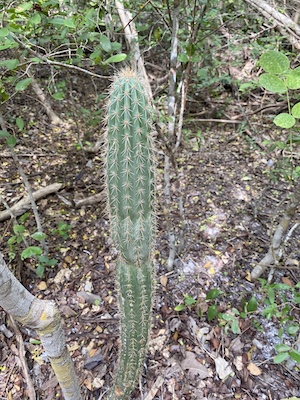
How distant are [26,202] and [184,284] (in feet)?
4.51

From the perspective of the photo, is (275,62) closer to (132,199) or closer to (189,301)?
(132,199)

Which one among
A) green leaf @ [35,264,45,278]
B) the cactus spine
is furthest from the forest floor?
the cactus spine

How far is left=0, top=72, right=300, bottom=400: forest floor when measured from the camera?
1610 mm

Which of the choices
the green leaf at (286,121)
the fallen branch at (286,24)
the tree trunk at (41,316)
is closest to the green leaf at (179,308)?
the tree trunk at (41,316)

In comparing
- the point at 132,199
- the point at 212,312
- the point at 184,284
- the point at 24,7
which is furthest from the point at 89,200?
the point at 24,7

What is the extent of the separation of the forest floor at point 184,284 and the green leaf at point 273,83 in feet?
3.33

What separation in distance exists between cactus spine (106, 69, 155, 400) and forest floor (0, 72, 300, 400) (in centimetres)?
41

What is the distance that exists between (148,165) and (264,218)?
5.09 feet

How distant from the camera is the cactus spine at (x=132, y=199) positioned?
109 centimetres

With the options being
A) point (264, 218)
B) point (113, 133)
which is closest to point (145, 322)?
point (113, 133)

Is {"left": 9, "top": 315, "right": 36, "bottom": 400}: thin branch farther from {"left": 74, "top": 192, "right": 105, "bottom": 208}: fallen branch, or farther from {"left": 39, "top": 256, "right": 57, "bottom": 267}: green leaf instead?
{"left": 74, "top": 192, "right": 105, "bottom": 208}: fallen branch

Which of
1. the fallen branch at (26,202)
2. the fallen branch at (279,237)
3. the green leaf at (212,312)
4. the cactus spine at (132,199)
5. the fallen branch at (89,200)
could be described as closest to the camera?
the cactus spine at (132,199)

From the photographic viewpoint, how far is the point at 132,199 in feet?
3.79

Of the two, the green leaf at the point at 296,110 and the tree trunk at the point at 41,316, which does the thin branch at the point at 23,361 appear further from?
the green leaf at the point at 296,110
